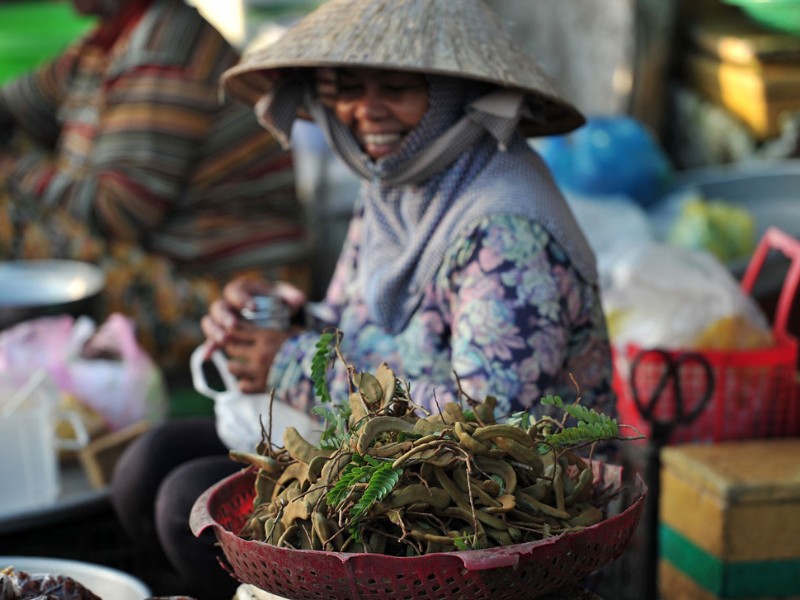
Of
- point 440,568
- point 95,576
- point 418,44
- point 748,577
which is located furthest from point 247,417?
point 748,577

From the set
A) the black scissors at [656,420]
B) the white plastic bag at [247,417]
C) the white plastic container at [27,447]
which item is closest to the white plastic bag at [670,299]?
the black scissors at [656,420]

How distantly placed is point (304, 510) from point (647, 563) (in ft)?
4.58

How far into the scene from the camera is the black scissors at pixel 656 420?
2438mm

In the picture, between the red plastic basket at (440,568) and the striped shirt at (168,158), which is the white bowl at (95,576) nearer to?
the red plastic basket at (440,568)

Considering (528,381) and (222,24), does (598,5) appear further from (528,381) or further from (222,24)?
(222,24)

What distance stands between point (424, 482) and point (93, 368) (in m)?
1.45

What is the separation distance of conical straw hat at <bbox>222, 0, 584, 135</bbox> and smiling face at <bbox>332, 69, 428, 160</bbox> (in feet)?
0.20

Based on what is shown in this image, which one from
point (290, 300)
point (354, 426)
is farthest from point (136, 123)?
point (354, 426)

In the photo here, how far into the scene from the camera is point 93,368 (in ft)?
8.32

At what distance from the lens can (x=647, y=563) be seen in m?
2.46

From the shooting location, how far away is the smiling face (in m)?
2.00

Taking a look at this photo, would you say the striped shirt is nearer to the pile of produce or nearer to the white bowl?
the white bowl

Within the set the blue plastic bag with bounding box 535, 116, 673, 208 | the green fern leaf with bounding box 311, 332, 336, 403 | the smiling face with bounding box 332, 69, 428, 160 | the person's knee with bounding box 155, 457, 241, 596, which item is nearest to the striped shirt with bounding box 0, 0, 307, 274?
the blue plastic bag with bounding box 535, 116, 673, 208

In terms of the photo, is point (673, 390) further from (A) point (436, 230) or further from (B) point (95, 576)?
(B) point (95, 576)
